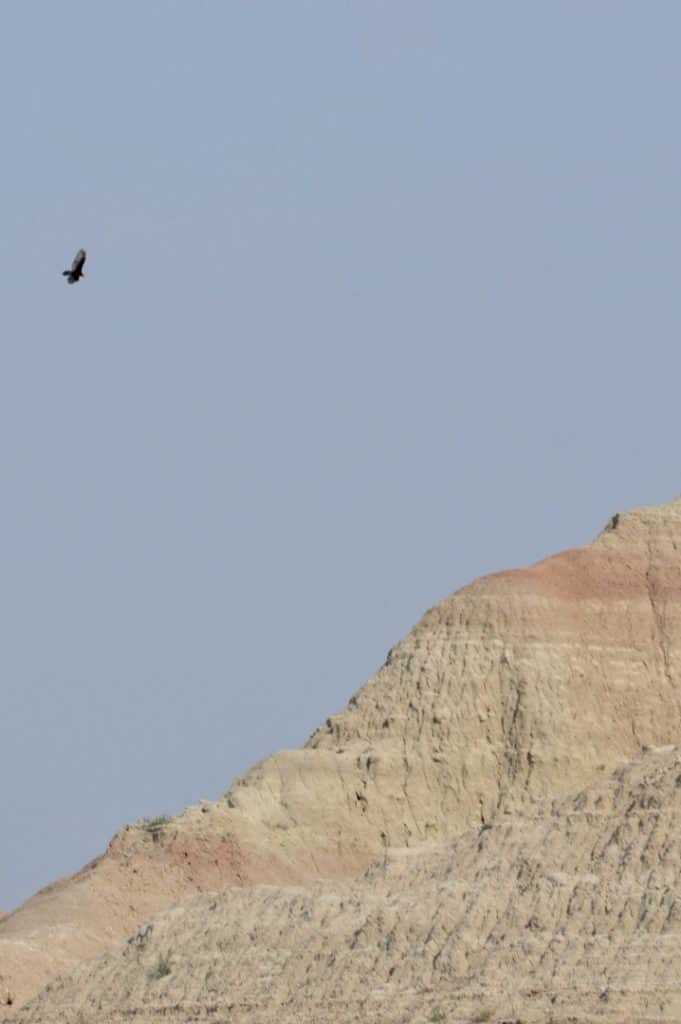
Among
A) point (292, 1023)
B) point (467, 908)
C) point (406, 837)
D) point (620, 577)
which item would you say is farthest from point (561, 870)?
point (620, 577)

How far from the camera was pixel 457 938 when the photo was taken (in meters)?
66.8

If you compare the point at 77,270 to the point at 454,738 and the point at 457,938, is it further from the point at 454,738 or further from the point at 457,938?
the point at 454,738

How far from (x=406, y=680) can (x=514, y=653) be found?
10.2 feet

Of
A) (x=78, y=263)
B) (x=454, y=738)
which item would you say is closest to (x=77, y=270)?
(x=78, y=263)

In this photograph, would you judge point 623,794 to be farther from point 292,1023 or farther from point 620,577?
point 620,577

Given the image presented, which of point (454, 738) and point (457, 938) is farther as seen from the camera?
point (454, 738)

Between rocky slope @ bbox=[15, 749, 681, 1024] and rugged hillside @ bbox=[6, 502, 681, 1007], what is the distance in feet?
55.6

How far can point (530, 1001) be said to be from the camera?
6306cm

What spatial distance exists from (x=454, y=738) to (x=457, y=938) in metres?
30.2

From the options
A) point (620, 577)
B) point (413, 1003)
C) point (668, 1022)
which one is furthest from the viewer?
point (620, 577)

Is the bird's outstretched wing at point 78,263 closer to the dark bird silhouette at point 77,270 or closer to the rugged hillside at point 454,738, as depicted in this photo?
the dark bird silhouette at point 77,270

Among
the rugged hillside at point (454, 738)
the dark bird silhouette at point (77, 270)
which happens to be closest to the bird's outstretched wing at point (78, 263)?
the dark bird silhouette at point (77, 270)

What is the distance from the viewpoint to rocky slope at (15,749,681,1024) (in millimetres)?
63781

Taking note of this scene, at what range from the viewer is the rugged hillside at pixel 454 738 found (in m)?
93.1
